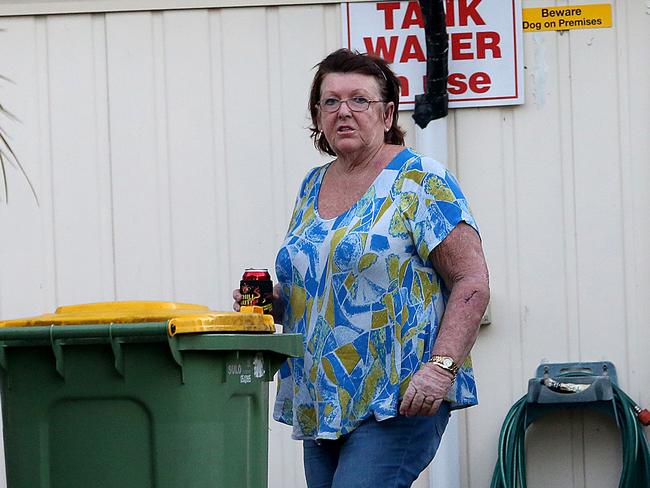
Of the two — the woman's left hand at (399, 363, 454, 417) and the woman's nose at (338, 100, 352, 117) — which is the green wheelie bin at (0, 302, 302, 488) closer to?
the woman's left hand at (399, 363, 454, 417)

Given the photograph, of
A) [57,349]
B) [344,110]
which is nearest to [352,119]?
[344,110]

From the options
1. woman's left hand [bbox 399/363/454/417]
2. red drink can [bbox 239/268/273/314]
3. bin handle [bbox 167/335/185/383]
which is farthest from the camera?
red drink can [bbox 239/268/273/314]

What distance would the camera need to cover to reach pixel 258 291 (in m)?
4.00

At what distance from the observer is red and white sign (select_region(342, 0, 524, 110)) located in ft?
18.7

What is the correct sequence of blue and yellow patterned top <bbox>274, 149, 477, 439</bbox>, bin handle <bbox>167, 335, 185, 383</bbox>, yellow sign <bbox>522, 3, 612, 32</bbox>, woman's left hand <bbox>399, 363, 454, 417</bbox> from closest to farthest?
bin handle <bbox>167, 335, 185, 383</bbox> → woman's left hand <bbox>399, 363, 454, 417</bbox> → blue and yellow patterned top <bbox>274, 149, 477, 439</bbox> → yellow sign <bbox>522, 3, 612, 32</bbox>

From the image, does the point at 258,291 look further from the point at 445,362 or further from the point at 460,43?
the point at 460,43

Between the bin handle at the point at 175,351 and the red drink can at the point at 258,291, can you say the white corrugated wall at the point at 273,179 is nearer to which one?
the red drink can at the point at 258,291

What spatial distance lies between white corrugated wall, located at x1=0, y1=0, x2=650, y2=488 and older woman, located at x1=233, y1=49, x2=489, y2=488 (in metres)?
1.74

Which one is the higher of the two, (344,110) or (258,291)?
(344,110)

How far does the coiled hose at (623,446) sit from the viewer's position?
5.51 meters

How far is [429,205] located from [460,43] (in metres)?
1.95

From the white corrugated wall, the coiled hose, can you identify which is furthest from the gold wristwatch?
the white corrugated wall

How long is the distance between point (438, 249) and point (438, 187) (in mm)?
181

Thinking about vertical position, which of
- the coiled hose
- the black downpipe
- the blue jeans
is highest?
the black downpipe
